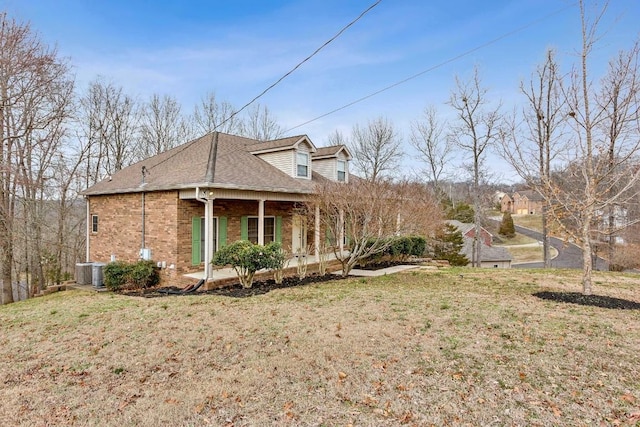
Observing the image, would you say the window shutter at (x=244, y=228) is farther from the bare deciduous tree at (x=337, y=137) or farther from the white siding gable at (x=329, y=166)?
the bare deciduous tree at (x=337, y=137)

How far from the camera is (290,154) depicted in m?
13.8

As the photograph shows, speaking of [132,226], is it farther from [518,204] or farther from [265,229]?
[518,204]

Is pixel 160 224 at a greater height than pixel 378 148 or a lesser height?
lesser

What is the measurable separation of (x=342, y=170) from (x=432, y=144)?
1276 cm

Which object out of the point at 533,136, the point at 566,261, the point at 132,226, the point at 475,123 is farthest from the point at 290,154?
the point at 566,261

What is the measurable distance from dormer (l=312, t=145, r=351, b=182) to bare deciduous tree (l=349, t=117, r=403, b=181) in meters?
12.9

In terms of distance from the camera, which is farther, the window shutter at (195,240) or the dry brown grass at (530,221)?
the dry brown grass at (530,221)

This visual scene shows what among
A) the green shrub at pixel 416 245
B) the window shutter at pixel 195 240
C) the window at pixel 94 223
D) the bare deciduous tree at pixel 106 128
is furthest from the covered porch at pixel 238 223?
the bare deciduous tree at pixel 106 128

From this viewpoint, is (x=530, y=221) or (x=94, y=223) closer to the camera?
(x=94, y=223)

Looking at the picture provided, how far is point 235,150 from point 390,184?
6.31 meters

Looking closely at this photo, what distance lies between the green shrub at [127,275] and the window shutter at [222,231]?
2.14m

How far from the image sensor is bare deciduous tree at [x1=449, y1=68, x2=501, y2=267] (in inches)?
835

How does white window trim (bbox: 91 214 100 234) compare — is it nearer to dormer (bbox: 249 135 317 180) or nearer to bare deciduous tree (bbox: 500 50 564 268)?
dormer (bbox: 249 135 317 180)

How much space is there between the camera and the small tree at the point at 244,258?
9.31 meters
